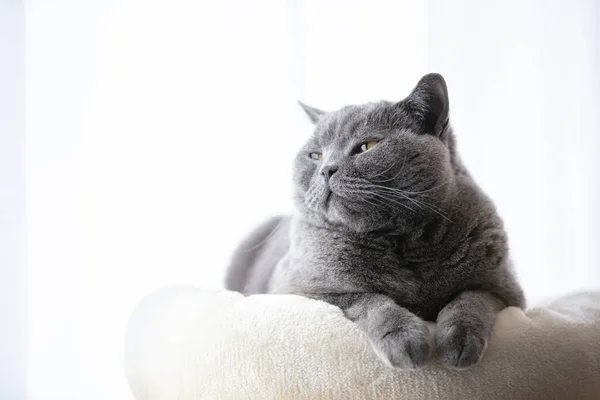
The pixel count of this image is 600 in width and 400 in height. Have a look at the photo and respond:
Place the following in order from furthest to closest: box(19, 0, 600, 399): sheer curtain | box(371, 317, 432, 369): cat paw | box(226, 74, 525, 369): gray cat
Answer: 1. box(19, 0, 600, 399): sheer curtain
2. box(226, 74, 525, 369): gray cat
3. box(371, 317, 432, 369): cat paw

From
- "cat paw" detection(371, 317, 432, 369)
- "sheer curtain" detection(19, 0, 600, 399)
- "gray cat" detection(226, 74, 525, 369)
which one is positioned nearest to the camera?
"cat paw" detection(371, 317, 432, 369)

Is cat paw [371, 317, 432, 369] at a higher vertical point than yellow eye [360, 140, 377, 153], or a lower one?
lower

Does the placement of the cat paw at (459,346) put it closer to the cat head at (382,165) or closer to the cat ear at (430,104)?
the cat head at (382,165)

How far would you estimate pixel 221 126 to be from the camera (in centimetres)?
168

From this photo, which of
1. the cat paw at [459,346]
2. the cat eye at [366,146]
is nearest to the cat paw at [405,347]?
the cat paw at [459,346]

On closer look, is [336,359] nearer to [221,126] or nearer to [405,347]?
[405,347]

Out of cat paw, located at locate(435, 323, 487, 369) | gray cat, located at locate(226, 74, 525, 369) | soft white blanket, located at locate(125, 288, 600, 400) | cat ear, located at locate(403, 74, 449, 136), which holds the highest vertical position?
cat ear, located at locate(403, 74, 449, 136)

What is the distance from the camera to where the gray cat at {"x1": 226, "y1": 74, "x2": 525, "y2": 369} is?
104 cm

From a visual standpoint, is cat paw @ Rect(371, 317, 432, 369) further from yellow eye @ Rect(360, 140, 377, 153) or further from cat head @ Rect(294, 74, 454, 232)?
yellow eye @ Rect(360, 140, 377, 153)

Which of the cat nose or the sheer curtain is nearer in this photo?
the cat nose

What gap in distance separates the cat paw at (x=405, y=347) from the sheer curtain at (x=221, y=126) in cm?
85

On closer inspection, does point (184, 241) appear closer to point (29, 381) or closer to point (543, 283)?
point (29, 381)

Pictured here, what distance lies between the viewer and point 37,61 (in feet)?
4.84

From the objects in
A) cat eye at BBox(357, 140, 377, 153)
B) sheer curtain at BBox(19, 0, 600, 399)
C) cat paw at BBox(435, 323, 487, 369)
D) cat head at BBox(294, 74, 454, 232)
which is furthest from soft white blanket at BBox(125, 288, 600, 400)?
sheer curtain at BBox(19, 0, 600, 399)
